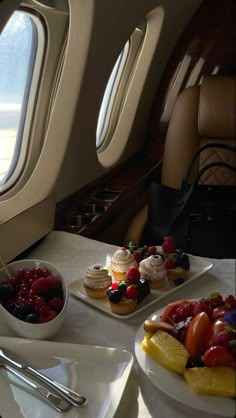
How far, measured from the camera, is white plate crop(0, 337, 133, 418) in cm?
63

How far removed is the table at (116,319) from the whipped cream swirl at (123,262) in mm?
110

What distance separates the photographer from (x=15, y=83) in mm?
1337

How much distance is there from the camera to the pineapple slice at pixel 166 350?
2.17 feet

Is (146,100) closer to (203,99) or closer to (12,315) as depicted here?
(203,99)

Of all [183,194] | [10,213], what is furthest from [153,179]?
[10,213]

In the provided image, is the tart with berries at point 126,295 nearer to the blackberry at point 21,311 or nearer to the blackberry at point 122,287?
the blackberry at point 122,287

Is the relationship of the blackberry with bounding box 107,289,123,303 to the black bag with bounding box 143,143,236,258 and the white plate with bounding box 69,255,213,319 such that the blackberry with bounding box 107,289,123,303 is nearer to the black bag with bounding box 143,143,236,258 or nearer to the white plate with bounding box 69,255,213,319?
the white plate with bounding box 69,255,213,319

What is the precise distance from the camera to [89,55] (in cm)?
136

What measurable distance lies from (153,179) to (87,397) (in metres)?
1.75

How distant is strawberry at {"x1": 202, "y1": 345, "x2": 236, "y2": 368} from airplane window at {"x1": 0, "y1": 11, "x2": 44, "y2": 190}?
954 mm

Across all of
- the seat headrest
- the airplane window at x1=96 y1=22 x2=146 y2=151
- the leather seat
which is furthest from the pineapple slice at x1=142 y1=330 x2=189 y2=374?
the airplane window at x1=96 y1=22 x2=146 y2=151

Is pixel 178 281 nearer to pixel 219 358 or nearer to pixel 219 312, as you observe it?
pixel 219 312

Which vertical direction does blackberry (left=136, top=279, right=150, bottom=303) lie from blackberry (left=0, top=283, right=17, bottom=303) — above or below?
below

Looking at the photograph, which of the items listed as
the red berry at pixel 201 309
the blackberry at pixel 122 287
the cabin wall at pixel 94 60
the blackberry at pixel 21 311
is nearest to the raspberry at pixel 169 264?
the blackberry at pixel 122 287
